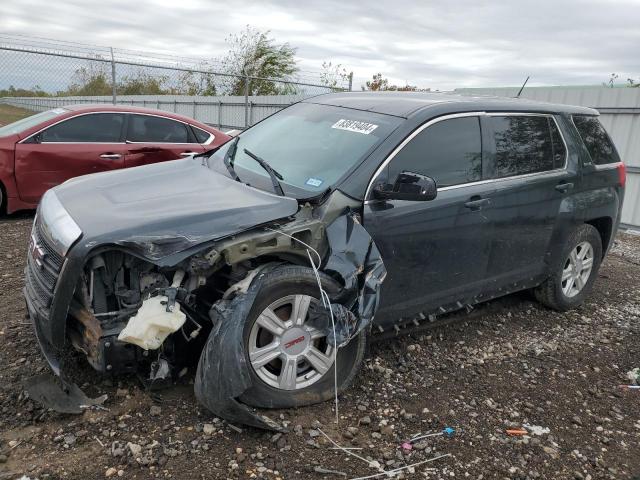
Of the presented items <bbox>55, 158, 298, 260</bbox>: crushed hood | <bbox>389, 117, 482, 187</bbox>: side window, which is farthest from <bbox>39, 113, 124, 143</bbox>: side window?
<bbox>389, 117, 482, 187</bbox>: side window

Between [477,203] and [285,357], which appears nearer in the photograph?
[285,357]

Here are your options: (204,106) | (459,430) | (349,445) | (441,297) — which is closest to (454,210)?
(441,297)

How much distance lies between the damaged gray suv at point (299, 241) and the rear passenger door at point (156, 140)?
3267 mm

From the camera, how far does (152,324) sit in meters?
2.69

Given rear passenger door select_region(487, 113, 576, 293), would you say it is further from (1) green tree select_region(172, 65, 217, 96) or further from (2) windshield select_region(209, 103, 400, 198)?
(1) green tree select_region(172, 65, 217, 96)

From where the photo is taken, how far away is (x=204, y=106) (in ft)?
56.0

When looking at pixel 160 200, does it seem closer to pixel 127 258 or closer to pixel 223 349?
pixel 127 258

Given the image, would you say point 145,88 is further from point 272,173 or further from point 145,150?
point 272,173

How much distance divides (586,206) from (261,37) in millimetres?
22081

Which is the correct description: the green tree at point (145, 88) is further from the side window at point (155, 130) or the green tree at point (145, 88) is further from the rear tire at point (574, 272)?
the rear tire at point (574, 272)

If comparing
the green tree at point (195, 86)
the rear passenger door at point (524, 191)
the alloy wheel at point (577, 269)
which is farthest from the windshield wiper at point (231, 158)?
the green tree at point (195, 86)

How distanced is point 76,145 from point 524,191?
5.52 meters

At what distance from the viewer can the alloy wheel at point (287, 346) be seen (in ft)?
9.87

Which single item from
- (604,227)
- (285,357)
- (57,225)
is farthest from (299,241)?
(604,227)
